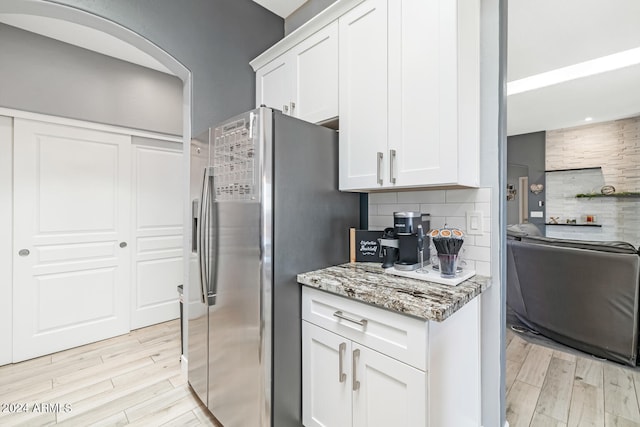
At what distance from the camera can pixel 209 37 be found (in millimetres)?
2174

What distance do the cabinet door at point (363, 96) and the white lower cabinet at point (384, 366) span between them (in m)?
0.73

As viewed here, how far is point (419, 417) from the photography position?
1067 millimetres

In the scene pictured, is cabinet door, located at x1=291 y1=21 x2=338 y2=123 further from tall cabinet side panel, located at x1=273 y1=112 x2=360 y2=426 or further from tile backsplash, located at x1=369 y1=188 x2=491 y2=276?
tile backsplash, located at x1=369 y1=188 x2=491 y2=276

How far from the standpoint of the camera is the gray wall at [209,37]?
1822mm

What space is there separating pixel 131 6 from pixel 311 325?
223 centimetres

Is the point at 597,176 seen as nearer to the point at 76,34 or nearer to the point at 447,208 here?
the point at 447,208

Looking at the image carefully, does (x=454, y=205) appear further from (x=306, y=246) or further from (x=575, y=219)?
(x=575, y=219)

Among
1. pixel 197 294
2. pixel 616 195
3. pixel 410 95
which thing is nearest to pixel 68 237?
pixel 197 294

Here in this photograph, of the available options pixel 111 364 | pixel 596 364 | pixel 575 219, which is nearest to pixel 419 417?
pixel 596 364

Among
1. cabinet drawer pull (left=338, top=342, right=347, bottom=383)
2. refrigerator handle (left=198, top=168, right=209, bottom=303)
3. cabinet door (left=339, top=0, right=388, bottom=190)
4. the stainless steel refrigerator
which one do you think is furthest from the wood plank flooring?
cabinet door (left=339, top=0, right=388, bottom=190)

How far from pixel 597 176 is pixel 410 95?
6431 millimetres

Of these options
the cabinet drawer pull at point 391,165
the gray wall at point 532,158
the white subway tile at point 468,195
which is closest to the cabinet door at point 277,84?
the cabinet drawer pull at point 391,165

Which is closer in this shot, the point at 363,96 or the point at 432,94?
the point at 432,94

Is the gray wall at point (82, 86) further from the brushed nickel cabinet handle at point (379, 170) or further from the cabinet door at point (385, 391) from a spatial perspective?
the cabinet door at point (385, 391)
